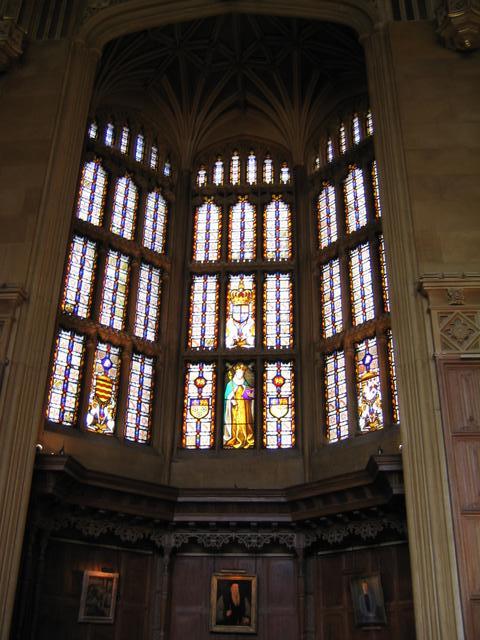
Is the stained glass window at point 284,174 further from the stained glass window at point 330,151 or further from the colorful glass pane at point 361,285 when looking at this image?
the colorful glass pane at point 361,285

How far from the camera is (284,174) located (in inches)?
770

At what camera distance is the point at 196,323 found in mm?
17516

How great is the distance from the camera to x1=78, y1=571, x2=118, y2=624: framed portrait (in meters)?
13.4

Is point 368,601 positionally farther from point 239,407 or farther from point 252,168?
point 252,168

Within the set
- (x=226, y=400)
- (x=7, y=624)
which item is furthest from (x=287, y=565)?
(x=7, y=624)

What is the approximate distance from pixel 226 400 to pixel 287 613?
15.2 feet

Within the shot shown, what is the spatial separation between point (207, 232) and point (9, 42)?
646cm

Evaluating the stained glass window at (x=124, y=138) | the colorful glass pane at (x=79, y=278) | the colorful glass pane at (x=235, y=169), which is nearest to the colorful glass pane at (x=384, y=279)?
the colorful glass pane at (x=235, y=169)

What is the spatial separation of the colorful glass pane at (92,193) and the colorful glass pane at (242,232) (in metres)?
3.29

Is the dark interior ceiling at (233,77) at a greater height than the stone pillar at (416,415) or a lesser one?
greater

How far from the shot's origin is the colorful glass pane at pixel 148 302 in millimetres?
16938

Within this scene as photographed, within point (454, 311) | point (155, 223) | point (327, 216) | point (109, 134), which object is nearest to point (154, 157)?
point (109, 134)

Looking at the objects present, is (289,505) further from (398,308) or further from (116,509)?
(398,308)

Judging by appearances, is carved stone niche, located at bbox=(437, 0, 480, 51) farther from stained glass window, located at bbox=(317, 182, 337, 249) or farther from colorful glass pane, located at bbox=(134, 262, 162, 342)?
colorful glass pane, located at bbox=(134, 262, 162, 342)
